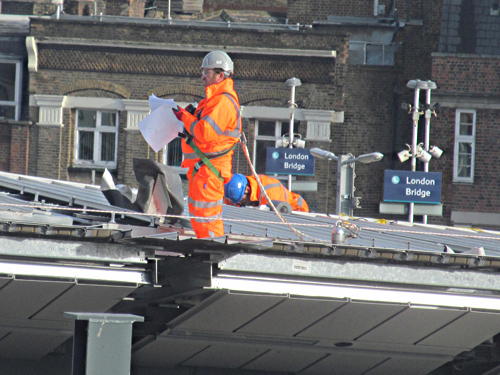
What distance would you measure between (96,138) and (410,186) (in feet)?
44.7

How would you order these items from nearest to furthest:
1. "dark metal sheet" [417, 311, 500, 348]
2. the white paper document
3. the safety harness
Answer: the safety harness < "dark metal sheet" [417, 311, 500, 348] < the white paper document

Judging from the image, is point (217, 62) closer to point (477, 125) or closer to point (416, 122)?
point (416, 122)

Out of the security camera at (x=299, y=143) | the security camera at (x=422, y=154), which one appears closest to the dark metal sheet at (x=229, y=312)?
the security camera at (x=422, y=154)

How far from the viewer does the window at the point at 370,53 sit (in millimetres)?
44750

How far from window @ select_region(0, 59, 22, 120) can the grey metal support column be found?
32.9 meters

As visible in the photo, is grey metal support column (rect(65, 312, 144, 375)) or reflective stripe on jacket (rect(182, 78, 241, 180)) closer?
grey metal support column (rect(65, 312, 144, 375))

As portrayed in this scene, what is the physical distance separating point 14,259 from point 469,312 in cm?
476

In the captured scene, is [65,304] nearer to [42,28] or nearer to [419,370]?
[419,370]

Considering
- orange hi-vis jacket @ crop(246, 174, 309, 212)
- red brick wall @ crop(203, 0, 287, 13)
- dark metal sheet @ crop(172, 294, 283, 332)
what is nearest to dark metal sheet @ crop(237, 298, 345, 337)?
dark metal sheet @ crop(172, 294, 283, 332)

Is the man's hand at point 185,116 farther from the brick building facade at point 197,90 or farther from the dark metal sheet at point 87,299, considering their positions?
the brick building facade at point 197,90

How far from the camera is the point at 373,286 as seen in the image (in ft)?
52.4

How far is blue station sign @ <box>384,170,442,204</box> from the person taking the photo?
1230 inches

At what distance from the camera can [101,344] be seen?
33.7 feet

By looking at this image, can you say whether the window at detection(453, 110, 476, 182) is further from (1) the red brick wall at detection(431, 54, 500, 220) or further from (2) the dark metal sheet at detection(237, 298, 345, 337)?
(2) the dark metal sheet at detection(237, 298, 345, 337)
